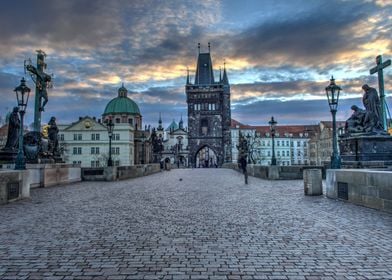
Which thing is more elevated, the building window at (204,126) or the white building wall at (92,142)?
the building window at (204,126)

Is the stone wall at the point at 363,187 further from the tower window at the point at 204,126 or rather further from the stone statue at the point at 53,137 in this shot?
the tower window at the point at 204,126

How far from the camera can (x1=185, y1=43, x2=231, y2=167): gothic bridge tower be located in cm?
10412

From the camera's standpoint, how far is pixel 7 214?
9.17 m

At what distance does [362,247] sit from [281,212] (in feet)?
12.2

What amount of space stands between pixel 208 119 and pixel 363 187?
3782 inches

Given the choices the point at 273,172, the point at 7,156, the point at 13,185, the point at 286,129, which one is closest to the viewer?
the point at 13,185

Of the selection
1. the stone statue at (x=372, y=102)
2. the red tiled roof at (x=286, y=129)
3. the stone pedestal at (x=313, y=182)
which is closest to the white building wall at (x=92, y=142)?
the red tiled roof at (x=286, y=129)

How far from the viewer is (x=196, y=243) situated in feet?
19.8

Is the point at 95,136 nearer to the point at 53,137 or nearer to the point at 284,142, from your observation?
the point at 284,142

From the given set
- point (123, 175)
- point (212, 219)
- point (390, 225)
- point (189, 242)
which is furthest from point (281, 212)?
point (123, 175)

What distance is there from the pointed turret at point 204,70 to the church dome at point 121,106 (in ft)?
72.0

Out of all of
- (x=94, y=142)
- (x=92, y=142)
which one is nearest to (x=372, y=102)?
(x=94, y=142)

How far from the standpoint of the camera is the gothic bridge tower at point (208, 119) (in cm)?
10412

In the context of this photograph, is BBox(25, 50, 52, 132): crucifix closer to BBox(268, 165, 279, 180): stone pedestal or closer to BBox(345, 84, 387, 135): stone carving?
BBox(268, 165, 279, 180): stone pedestal
